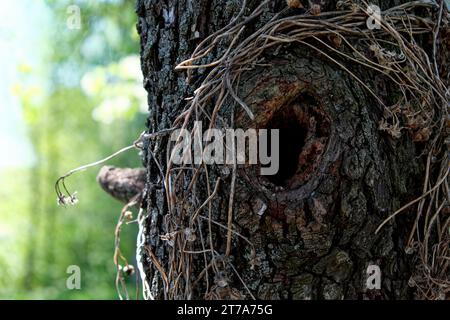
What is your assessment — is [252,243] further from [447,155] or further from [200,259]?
[447,155]

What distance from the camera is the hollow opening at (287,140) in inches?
47.3

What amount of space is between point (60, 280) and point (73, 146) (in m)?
1.34

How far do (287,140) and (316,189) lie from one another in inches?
5.8

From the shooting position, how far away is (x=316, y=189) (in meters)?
1.14

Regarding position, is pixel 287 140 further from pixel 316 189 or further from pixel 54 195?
pixel 54 195

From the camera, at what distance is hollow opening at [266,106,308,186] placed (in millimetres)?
1200

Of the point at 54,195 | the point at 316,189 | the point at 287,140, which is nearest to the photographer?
the point at 316,189

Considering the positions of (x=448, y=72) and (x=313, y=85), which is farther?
(x=448, y=72)

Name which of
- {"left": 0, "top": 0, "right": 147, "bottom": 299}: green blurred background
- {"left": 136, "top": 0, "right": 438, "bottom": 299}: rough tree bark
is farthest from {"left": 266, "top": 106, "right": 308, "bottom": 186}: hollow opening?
{"left": 0, "top": 0, "right": 147, "bottom": 299}: green blurred background

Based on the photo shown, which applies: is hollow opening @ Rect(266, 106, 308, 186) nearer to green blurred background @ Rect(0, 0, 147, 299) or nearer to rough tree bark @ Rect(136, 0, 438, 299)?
rough tree bark @ Rect(136, 0, 438, 299)

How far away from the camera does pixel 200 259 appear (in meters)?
1.19

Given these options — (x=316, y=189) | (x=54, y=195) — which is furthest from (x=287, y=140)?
(x=54, y=195)
